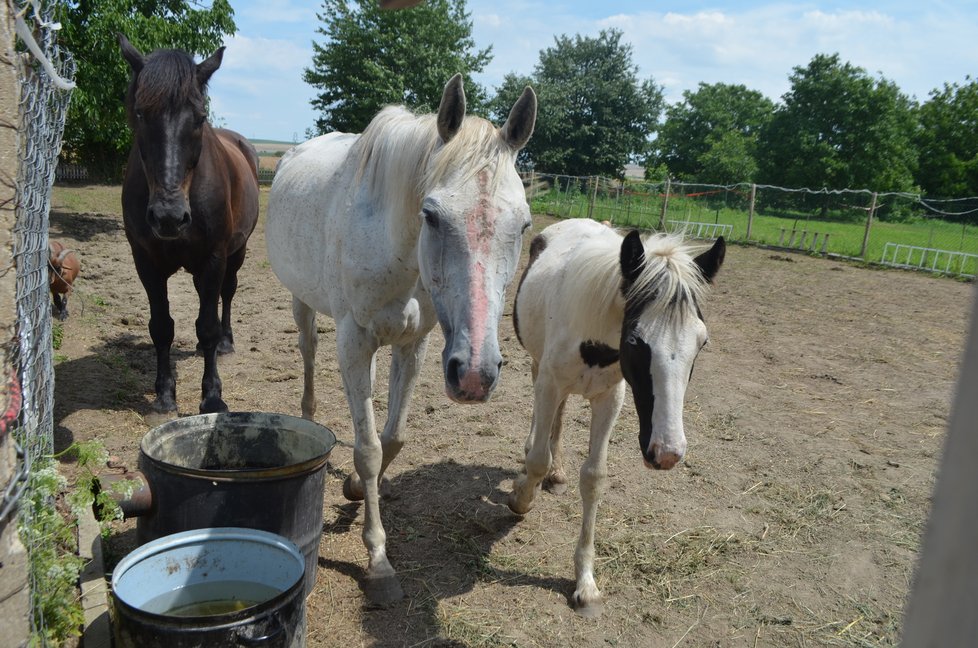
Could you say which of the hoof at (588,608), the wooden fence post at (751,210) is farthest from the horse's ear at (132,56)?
the wooden fence post at (751,210)

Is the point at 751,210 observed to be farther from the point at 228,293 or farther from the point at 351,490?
the point at 351,490

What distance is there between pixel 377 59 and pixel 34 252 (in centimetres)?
2985

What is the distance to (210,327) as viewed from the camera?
449 cm

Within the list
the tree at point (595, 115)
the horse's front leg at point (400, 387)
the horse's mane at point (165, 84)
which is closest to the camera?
the horse's front leg at point (400, 387)

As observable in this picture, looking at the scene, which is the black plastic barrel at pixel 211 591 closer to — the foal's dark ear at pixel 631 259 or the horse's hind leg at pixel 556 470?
the foal's dark ear at pixel 631 259

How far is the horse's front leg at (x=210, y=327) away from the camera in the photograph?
14.5 ft

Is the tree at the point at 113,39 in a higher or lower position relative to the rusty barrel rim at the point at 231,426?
higher

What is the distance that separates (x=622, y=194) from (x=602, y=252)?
2000cm

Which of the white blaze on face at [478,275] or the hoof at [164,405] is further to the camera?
the hoof at [164,405]

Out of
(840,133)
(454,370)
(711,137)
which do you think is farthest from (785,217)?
(711,137)

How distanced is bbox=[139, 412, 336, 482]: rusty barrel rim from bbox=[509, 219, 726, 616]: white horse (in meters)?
1.09

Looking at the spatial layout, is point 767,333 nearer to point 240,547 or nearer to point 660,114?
point 240,547

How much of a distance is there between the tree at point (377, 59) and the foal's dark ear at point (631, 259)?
27344mm

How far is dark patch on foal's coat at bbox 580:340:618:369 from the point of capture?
2.94 metres
